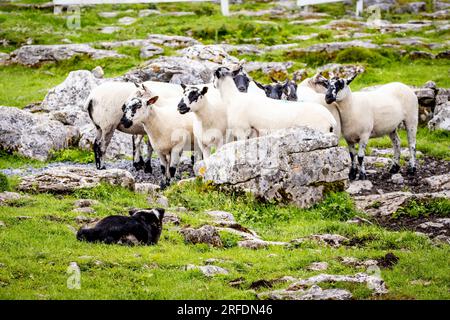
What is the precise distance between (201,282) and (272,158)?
21.5ft

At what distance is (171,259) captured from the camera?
492 inches

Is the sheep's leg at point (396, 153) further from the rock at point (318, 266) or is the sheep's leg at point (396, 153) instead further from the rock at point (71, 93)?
the rock at point (71, 93)

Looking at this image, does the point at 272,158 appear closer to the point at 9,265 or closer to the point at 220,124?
the point at 220,124

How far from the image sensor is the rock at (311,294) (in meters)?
10.4

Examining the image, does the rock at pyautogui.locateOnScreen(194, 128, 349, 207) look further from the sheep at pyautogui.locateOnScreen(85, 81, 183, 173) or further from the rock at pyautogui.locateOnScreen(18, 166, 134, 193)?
the sheep at pyautogui.locateOnScreen(85, 81, 183, 173)

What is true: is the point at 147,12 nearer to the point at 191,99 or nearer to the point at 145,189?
the point at 191,99

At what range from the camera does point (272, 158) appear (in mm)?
17484

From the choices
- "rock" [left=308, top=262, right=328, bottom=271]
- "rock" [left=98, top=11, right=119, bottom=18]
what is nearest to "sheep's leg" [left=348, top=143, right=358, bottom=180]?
"rock" [left=308, top=262, right=328, bottom=271]

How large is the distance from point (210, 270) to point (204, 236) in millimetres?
1963

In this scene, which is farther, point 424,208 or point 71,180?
point 71,180

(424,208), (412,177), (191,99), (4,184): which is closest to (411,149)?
(412,177)

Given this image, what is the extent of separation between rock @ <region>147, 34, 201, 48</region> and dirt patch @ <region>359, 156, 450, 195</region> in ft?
64.3

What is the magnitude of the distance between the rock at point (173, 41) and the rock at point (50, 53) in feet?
11.3

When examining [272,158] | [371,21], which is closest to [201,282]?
[272,158]
